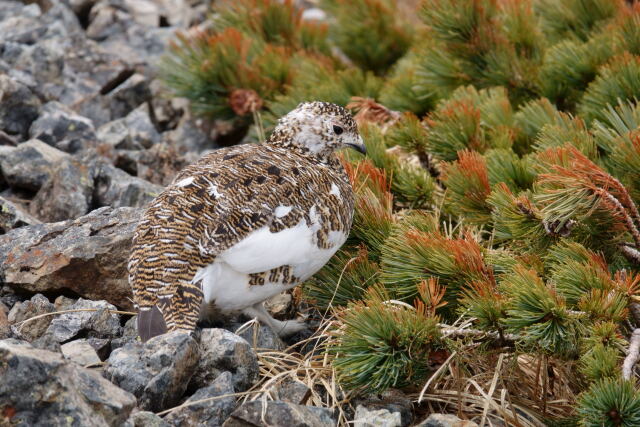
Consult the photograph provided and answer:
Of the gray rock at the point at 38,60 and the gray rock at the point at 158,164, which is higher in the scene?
the gray rock at the point at 38,60

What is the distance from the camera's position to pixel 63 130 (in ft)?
18.8

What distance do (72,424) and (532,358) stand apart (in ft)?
6.18

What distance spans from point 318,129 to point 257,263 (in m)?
1.05

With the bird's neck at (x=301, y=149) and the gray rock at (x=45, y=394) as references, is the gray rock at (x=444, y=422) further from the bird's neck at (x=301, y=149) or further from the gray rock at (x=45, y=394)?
the bird's neck at (x=301, y=149)

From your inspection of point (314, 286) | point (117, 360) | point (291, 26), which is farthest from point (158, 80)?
point (117, 360)

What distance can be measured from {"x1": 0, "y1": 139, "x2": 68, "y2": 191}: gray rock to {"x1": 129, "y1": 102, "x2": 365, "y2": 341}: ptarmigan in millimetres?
1539

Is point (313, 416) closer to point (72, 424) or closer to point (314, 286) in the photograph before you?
point (72, 424)

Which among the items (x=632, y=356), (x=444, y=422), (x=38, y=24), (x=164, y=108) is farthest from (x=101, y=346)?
(x=38, y=24)

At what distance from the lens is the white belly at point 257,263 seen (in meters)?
3.46

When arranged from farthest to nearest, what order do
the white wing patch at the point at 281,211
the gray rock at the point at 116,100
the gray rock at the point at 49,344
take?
the gray rock at the point at 116,100 → the white wing patch at the point at 281,211 → the gray rock at the point at 49,344

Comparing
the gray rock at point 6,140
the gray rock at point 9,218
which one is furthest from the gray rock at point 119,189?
the gray rock at point 6,140

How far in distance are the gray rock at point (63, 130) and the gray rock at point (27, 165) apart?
0.46 metres

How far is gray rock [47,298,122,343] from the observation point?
11.4 feet

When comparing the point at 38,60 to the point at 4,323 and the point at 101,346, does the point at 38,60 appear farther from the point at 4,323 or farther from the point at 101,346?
the point at 101,346
